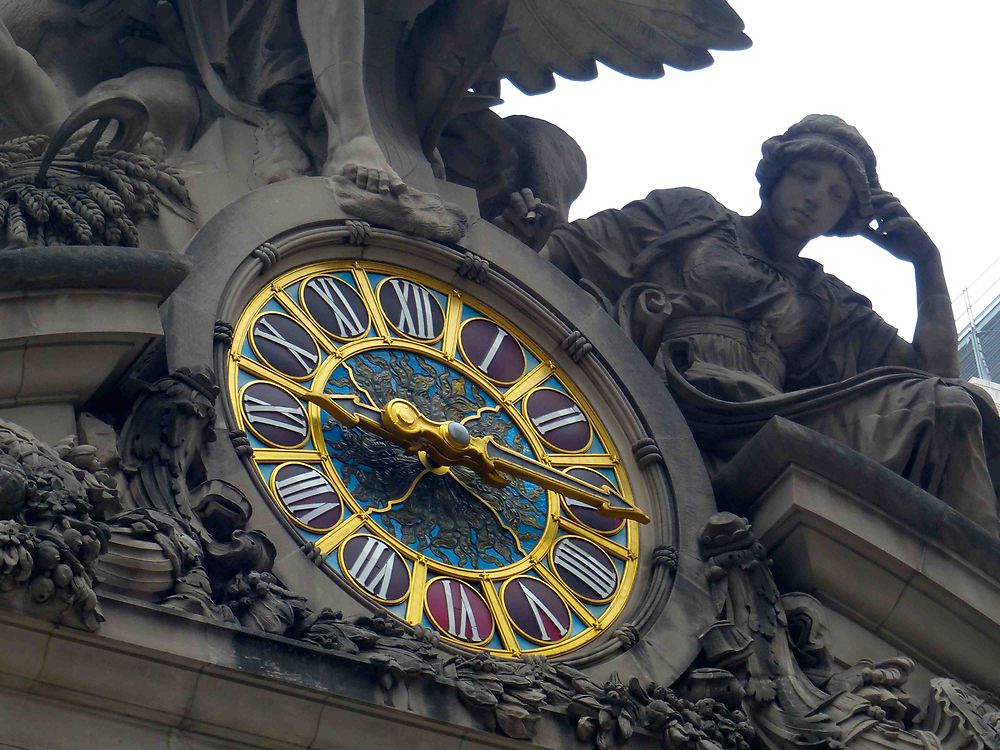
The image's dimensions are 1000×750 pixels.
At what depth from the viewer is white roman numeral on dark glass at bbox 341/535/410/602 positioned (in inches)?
391

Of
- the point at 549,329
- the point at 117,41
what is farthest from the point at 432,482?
the point at 117,41

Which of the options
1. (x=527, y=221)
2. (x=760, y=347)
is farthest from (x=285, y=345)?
(x=760, y=347)

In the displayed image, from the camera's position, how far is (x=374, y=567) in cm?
1004

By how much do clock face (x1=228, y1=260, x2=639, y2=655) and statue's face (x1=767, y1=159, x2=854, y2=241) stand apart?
1907 millimetres

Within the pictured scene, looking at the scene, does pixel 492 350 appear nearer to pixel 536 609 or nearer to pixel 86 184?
pixel 536 609

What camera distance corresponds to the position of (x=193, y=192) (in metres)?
11.1

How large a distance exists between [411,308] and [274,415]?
1161 mm

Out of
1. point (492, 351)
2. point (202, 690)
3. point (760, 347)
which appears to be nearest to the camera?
point (202, 690)

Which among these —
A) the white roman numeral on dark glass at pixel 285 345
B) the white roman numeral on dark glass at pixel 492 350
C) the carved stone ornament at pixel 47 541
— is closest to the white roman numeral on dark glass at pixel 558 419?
the white roman numeral on dark glass at pixel 492 350

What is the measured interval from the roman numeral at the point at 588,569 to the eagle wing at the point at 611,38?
11.3 ft

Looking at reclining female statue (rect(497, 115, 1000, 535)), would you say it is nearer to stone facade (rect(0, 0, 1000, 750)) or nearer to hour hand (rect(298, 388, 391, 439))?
stone facade (rect(0, 0, 1000, 750))

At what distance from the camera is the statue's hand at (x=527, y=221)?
1261 cm

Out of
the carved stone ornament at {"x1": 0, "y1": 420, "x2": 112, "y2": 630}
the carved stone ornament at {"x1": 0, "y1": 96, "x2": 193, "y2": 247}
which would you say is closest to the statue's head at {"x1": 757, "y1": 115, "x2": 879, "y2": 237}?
the carved stone ornament at {"x1": 0, "y1": 96, "x2": 193, "y2": 247}

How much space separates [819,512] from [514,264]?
1919 mm
